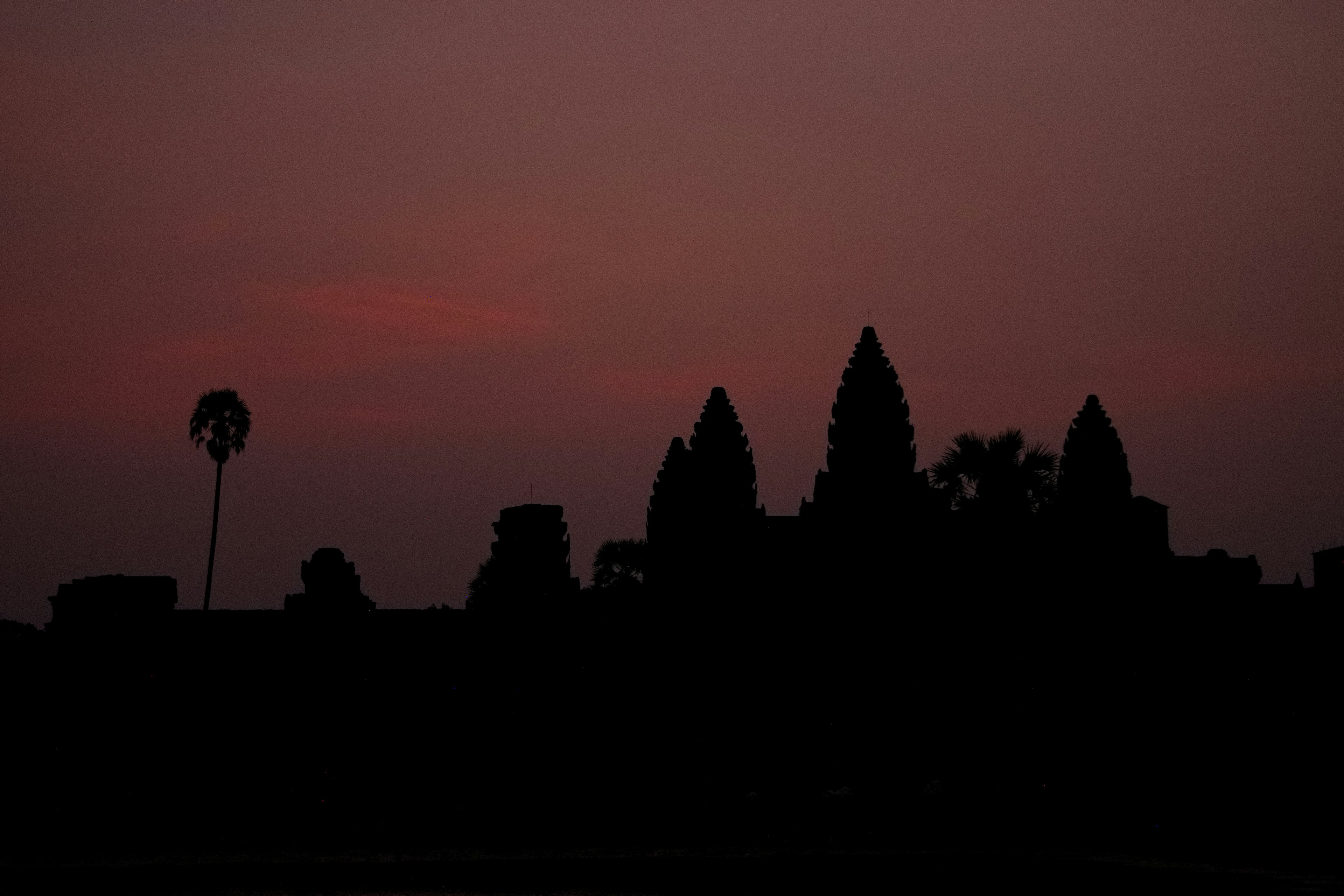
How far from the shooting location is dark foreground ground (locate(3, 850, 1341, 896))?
24.8 metres

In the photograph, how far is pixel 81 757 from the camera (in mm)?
40469

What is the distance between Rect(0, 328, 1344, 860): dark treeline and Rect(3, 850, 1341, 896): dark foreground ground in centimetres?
265

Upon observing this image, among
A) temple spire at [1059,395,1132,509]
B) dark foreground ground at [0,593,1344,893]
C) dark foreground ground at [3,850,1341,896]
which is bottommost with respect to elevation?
dark foreground ground at [3,850,1341,896]

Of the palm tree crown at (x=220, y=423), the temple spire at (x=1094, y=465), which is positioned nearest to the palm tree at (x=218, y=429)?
the palm tree crown at (x=220, y=423)

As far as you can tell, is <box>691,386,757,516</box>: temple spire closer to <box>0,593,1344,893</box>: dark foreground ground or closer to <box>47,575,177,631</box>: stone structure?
<box>0,593,1344,893</box>: dark foreground ground

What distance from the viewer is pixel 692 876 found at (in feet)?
93.4

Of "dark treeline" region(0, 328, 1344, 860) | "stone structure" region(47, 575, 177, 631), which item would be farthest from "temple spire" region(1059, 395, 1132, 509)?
"stone structure" region(47, 575, 177, 631)

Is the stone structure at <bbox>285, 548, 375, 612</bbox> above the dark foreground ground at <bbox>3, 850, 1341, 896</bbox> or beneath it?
above

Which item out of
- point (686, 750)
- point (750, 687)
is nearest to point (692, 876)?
point (686, 750)

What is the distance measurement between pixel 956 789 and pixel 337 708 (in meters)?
16.1

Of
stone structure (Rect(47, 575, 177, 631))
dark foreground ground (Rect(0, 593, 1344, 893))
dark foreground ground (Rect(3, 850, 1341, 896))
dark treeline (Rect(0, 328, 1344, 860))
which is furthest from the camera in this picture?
stone structure (Rect(47, 575, 177, 631))

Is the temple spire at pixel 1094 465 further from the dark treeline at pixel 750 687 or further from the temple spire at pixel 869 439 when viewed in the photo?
the temple spire at pixel 869 439

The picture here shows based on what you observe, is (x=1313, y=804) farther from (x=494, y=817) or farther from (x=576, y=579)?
(x=576, y=579)

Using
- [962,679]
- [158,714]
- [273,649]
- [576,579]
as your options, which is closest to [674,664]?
[576,579]
